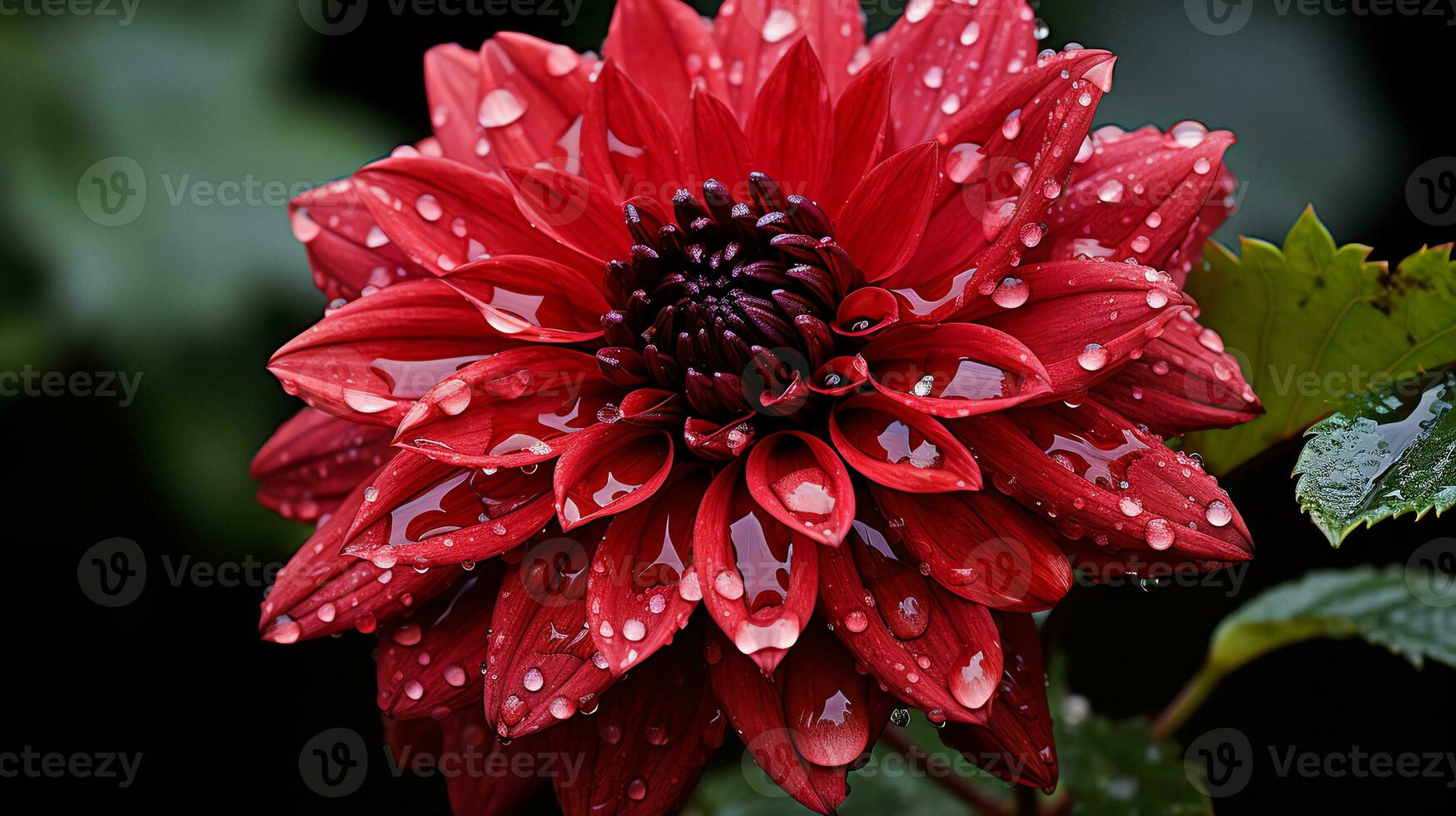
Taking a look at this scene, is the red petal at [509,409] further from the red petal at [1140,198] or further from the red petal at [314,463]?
the red petal at [1140,198]

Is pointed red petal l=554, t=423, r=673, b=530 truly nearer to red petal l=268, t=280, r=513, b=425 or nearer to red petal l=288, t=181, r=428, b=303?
red petal l=268, t=280, r=513, b=425

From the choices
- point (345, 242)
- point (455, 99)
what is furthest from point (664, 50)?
point (345, 242)

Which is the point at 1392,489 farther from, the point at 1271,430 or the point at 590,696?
the point at 590,696

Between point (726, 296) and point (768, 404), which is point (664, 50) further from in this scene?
point (768, 404)

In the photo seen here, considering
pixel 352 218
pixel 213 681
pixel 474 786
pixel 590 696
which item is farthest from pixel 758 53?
pixel 213 681

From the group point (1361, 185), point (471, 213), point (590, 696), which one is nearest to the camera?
point (590, 696)

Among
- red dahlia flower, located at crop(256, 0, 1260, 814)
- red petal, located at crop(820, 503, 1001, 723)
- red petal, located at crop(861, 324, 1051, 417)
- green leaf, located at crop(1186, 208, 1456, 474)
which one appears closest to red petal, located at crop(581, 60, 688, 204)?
red dahlia flower, located at crop(256, 0, 1260, 814)
